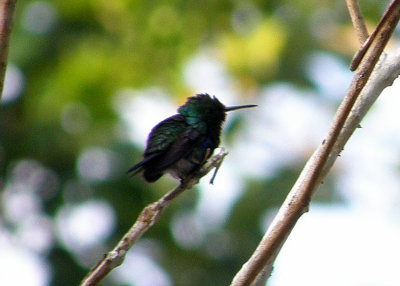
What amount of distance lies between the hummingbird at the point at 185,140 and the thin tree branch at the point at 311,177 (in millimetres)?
1748

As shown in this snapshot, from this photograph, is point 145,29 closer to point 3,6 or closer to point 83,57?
point 83,57

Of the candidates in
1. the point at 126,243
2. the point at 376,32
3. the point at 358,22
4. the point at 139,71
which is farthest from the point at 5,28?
the point at 139,71

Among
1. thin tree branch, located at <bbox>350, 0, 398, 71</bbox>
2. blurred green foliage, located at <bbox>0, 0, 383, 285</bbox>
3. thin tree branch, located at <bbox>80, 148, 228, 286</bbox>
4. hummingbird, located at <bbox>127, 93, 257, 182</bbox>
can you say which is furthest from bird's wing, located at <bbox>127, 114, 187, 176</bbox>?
blurred green foliage, located at <bbox>0, 0, 383, 285</bbox>

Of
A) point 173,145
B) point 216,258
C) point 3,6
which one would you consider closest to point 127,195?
point 216,258

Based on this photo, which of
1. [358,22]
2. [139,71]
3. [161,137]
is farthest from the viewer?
[139,71]

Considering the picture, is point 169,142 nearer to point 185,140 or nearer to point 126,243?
point 185,140

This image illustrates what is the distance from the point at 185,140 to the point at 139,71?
7168 mm

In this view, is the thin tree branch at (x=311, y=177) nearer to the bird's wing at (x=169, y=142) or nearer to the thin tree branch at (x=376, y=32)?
the thin tree branch at (x=376, y=32)

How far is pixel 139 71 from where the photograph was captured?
11625mm

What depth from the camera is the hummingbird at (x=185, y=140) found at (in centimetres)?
433

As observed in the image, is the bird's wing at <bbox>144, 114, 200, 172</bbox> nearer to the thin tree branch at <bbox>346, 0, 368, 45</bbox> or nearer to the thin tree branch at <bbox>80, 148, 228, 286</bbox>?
the thin tree branch at <bbox>80, 148, 228, 286</bbox>

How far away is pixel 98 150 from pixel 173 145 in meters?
6.42

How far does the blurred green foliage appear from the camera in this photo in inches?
413

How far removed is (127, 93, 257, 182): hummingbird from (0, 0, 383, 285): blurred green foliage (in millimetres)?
5037
